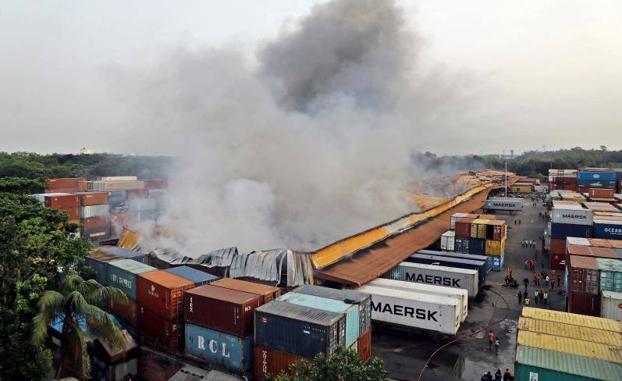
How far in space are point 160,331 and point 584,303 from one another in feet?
64.0

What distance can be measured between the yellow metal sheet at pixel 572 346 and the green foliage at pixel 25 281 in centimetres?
1508

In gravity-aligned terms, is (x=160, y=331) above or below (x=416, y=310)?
below

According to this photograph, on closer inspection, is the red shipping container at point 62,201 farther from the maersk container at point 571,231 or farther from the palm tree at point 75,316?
the maersk container at point 571,231

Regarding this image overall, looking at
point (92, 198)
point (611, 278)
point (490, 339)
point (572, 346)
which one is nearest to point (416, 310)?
point (490, 339)

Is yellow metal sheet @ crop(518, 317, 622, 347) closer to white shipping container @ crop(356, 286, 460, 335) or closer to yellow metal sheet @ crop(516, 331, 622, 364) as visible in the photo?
yellow metal sheet @ crop(516, 331, 622, 364)

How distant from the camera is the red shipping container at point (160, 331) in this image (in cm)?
1588

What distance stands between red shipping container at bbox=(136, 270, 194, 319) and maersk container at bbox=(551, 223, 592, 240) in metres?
27.4

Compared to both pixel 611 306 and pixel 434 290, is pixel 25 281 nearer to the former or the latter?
pixel 434 290

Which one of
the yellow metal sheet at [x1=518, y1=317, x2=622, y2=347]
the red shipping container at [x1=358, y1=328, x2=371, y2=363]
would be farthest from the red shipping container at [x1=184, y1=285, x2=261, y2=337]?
the yellow metal sheet at [x1=518, y1=317, x2=622, y2=347]

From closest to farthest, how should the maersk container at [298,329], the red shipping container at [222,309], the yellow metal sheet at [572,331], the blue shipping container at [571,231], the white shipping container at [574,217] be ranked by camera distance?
the maersk container at [298,329], the yellow metal sheet at [572,331], the red shipping container at [222,309], the blue shipping container at [571,231], the white shipping container at [574,217]

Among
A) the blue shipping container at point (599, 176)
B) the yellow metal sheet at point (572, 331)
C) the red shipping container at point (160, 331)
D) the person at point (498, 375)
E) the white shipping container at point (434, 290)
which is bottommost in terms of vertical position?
the person at point (498, 375)

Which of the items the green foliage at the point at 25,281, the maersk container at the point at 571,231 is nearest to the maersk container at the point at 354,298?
the green foliage at the point at 25,281

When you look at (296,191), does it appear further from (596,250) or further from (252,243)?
(596,250)

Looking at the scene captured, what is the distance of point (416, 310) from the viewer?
1845 cm
